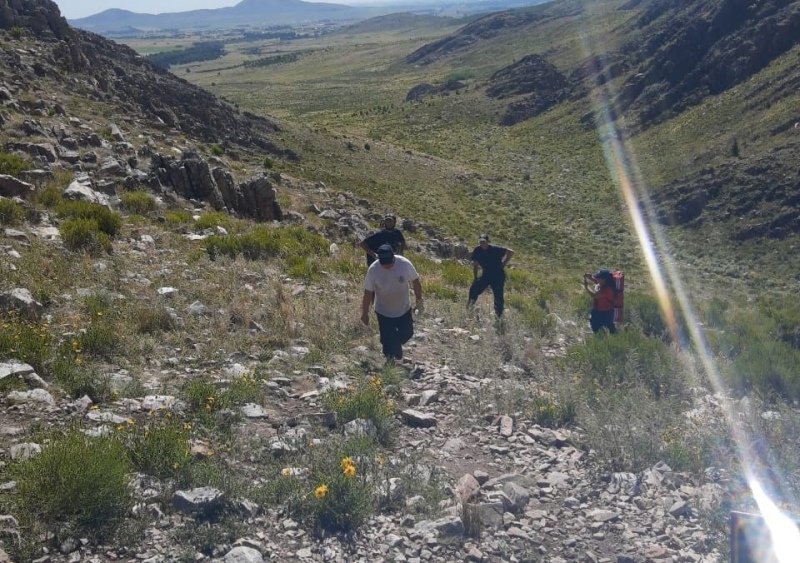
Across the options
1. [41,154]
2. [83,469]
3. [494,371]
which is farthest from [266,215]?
[83,469]

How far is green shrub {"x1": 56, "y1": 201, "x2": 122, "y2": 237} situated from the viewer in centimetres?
1100

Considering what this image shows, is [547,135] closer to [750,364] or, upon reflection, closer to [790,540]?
[750,364]

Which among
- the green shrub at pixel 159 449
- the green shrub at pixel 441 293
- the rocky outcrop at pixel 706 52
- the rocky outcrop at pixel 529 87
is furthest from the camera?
the rocky outcrop at pixel 529 87

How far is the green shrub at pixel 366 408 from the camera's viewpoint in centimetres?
565

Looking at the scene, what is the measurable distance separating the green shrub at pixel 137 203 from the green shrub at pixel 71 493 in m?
10.1

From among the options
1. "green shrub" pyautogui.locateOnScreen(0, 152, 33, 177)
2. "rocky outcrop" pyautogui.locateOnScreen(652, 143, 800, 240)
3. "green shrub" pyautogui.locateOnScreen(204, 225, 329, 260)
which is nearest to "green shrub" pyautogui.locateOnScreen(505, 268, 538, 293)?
"green shrub" pyautogui.locateOnScreen(204, 225, 329, 260)

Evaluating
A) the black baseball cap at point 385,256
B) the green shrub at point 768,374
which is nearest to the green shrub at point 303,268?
the black baseball cap at point 385,256

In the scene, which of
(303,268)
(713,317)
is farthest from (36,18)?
(713,317)

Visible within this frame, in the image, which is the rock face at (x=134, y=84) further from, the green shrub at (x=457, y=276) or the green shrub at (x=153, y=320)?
the green shrub at (x=153, y=320)

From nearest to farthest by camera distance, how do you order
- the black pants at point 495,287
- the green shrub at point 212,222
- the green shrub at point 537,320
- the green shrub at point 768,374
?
the green shrub at point 768,374
the green shrub at point 537,320
the black pants at point 495,287
the green shrub at point 212,222

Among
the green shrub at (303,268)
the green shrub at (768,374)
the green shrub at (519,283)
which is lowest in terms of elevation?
the green shrub at (519,283)

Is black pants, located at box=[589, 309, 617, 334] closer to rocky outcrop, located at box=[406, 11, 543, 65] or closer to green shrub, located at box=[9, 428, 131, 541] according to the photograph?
green shrub, located at box=[9, 428, 131, 541]

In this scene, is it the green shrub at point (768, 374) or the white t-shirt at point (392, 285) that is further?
the green shrub at point (768, 374)

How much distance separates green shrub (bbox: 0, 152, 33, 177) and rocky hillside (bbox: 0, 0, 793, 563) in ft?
3.15
